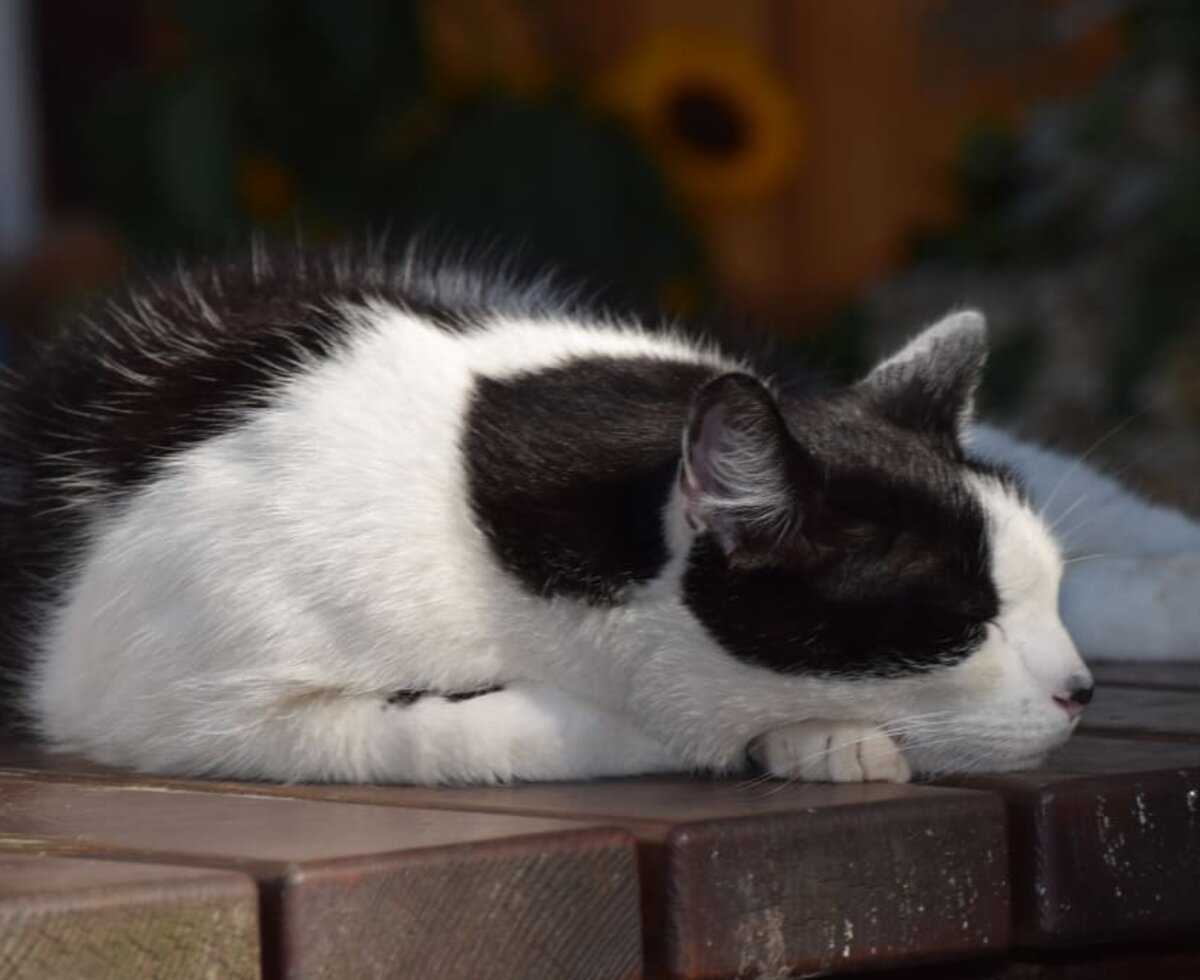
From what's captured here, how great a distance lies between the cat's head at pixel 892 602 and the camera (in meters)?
1.68

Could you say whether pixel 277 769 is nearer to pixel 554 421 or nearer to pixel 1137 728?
pixel 554 421

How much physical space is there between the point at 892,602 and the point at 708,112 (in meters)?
3.26

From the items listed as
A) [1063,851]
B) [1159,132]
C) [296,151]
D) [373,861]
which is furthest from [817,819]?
[296,151]

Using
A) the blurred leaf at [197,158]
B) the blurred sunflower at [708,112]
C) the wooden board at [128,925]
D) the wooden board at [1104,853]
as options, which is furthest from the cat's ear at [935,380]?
the blurred sunflower at [708,112]

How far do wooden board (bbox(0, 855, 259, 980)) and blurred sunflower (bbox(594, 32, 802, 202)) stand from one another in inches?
140

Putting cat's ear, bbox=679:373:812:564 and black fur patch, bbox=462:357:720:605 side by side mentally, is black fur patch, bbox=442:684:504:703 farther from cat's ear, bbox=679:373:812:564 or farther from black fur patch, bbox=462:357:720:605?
cat's ear, bbox=679:373:812:564

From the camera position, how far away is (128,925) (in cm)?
125

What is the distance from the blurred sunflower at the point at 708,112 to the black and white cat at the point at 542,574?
2878 mm

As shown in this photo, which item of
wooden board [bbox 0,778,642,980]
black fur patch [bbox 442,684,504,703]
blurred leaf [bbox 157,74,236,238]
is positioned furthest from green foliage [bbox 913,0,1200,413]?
wooden board [bbox 0,778,642,980]

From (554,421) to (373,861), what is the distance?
0.58 metres

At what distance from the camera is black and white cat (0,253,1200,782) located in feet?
5.55

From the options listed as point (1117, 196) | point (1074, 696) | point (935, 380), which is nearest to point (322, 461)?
point (935, 380)

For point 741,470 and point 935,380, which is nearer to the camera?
point 741,470

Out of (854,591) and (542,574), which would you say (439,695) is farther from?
(854,591)
